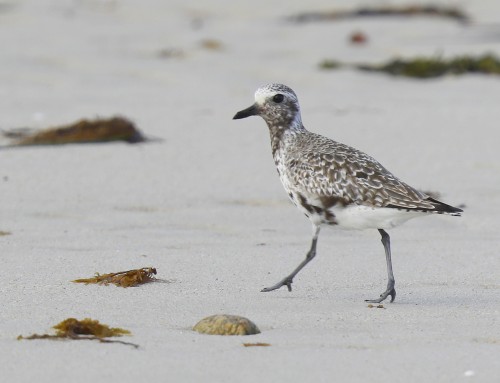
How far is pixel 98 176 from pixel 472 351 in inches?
175

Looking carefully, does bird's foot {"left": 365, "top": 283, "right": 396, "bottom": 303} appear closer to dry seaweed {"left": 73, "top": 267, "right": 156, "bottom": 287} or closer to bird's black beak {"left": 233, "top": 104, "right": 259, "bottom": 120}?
dry seaweed {"left": 73, "top": 267, "right": 156, "bottom": 287}

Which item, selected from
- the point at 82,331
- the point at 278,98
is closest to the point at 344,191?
the point at 278,98

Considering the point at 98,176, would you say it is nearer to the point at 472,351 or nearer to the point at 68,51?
the point at 472,351

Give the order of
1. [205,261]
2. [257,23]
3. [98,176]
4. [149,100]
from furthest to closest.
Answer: [257,23]
[149,100]
[98,176]
[205,261]

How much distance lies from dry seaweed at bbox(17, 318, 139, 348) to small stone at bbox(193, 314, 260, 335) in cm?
32

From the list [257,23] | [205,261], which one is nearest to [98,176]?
[205,261]

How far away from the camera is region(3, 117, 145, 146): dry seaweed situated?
9648 millimetres

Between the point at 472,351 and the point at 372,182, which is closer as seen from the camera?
the point at 472,351

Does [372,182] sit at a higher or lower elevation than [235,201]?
higher

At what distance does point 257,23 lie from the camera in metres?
16.2

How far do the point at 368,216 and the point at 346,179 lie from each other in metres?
0.23

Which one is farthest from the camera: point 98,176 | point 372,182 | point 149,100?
point 149,100

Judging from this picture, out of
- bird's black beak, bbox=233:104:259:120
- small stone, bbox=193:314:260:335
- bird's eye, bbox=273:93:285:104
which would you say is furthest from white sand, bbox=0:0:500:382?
bird's eye, bbox=273:93:285:104

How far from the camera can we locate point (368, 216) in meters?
5.89
